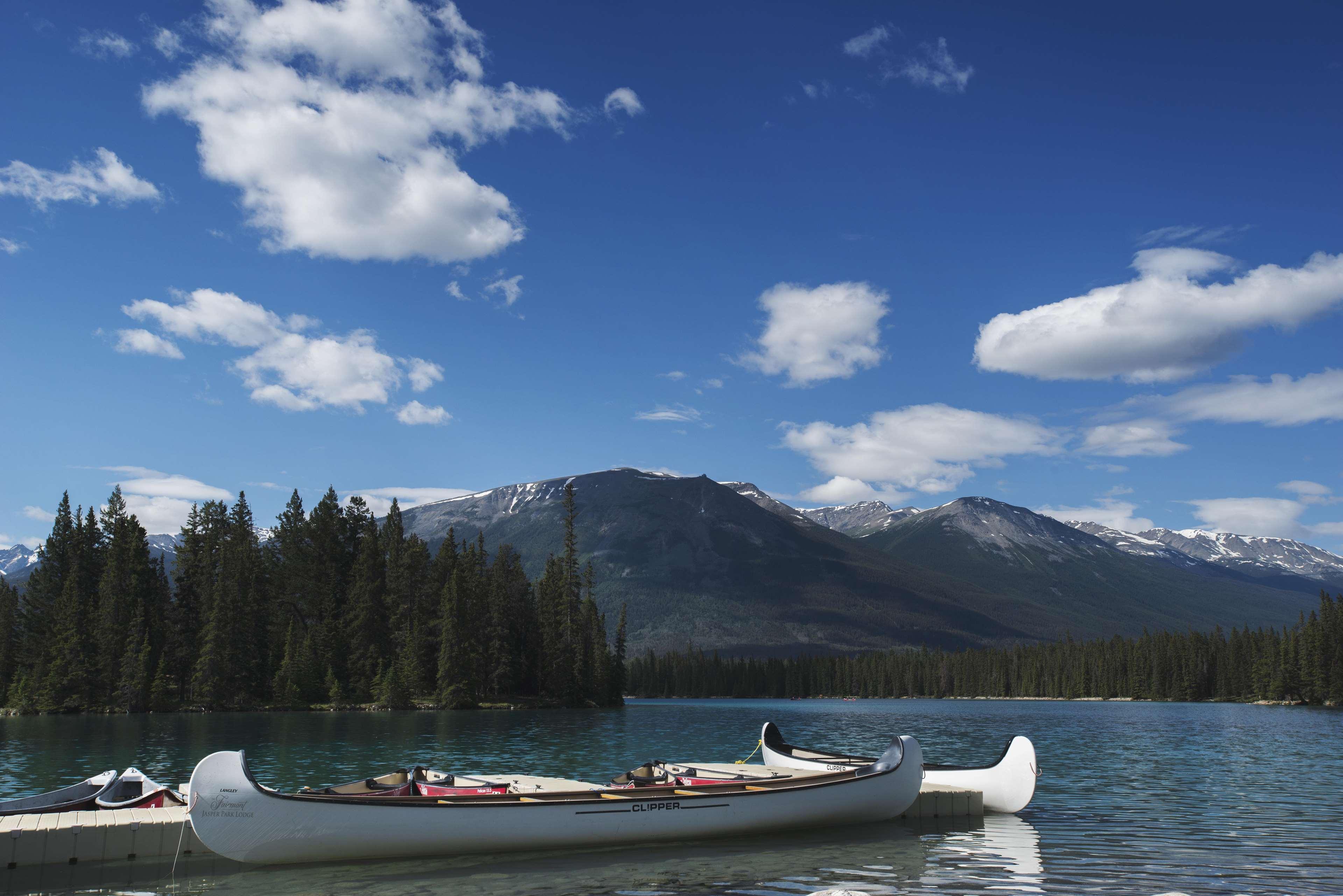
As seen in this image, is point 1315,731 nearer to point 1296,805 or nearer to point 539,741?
point 1296,805

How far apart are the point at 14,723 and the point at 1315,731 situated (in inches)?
4627

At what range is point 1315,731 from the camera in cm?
7938

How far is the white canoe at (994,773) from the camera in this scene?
31.1 m

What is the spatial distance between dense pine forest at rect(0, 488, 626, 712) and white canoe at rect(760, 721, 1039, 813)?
270 ft

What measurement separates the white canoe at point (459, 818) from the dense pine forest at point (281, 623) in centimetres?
8839

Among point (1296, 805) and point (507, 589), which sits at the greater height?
point (507, 589)

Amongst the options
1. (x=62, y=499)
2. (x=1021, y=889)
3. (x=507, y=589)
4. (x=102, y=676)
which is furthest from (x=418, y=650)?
(x=1021, y=889)

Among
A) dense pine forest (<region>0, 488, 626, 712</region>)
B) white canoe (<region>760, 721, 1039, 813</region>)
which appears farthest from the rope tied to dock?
dense pine forest (<region>0, 488, 626, 712</region>)

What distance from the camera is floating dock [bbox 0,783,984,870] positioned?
21.3 m

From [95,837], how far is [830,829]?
66.6 ft

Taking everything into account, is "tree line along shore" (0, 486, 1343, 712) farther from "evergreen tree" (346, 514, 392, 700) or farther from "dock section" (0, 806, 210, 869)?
"dock section" (0, 806, 210, 869)

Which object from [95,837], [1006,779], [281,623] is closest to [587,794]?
[95,837]

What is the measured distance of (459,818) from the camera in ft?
73.9

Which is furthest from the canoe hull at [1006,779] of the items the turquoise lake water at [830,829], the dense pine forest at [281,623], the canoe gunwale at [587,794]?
the dense pine forest at [281,623]
